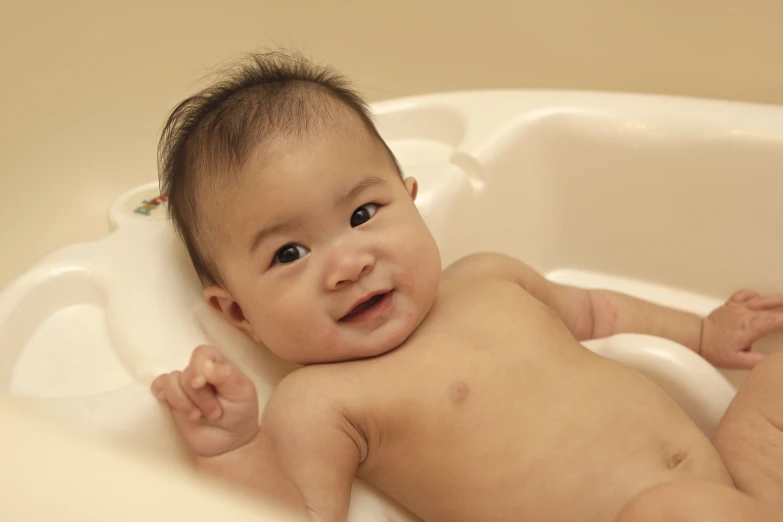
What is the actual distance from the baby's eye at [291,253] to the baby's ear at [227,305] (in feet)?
0.25

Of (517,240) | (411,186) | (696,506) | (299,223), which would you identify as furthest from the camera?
(517,240)

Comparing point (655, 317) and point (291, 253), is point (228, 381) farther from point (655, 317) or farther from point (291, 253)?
point (655, 317)

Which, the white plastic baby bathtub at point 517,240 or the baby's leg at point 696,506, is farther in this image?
the white plastic baby bathtub at point 517,240

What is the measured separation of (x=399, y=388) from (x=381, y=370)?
0.08 feet

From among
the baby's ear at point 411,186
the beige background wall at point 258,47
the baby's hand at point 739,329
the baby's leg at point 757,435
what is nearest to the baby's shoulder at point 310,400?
the baby's ear at point 411,186

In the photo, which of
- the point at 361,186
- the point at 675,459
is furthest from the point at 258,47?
the point at 675,459

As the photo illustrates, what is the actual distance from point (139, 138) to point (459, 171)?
0.67 m

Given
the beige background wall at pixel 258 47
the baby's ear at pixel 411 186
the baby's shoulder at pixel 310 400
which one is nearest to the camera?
the baby's shoulder at pixel 310 400

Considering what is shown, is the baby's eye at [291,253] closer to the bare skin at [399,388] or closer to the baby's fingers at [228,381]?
the bare skin at [399,388]

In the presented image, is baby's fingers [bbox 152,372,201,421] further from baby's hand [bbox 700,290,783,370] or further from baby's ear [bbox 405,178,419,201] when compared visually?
baby's hand [bbox 700,290,783,370]

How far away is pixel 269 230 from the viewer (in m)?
0.60

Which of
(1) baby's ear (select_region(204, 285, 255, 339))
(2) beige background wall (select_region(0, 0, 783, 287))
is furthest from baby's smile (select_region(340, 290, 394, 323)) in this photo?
(2) beige background wall (select_region(0, 0, 783, 287))

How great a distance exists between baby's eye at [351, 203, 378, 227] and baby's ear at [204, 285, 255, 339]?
0.46ft

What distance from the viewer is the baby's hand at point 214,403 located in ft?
1.65
